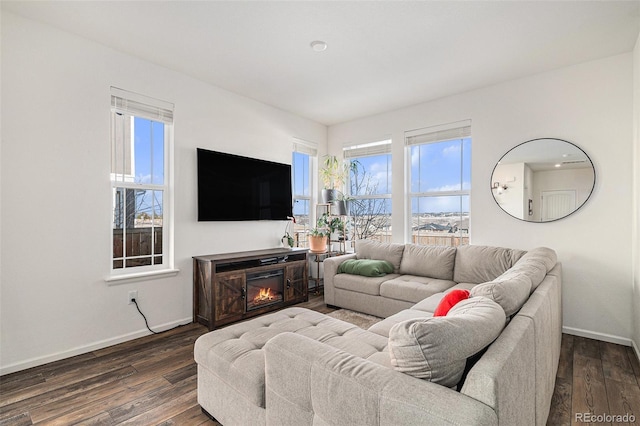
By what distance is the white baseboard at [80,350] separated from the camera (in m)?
2.46

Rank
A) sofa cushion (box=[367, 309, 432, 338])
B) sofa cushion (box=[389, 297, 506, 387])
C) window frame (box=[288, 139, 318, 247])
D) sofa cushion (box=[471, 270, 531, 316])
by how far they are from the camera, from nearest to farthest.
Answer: sofa cushion (box=[389, 297, 506, 387])
sofa cushion (box=[471, 270, 531, 316])
sofa cushion (box=[367, 309, 432, 338])
window frame (box=[288, 139, 318, 247])

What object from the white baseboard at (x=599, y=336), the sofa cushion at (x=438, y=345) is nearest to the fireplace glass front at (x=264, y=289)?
the sofa cushion at (x=438, y=345)

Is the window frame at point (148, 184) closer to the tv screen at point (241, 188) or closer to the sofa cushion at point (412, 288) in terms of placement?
the tv screen at point (241, 188)

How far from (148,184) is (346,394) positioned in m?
3.04

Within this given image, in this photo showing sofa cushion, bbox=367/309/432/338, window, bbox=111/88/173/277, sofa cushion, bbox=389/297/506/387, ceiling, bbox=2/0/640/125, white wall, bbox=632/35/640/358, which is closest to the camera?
sofa cushion, bbox=389/297/506/387

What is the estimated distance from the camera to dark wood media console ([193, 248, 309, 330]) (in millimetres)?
3346

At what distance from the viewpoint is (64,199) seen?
2.71 meters

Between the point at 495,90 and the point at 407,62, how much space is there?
1.30 meters

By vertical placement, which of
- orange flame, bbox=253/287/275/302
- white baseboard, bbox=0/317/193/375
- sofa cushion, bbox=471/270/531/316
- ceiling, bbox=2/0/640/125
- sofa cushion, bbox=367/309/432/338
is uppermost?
ceiling, bbox=2/0/640/125

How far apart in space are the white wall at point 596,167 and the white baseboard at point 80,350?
12.2ft

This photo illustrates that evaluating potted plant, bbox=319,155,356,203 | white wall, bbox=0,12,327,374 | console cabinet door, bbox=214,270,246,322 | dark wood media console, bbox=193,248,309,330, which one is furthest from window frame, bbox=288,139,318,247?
white wall, bbox=0,12,327,374

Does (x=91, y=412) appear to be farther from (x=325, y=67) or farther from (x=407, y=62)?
(x=407, y=62)

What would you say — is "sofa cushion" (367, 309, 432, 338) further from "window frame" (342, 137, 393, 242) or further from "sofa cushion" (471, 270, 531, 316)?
"window frame" (342, 137, 393, 242)

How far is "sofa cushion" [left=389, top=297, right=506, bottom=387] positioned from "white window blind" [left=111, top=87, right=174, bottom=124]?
3204mm
